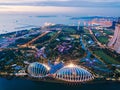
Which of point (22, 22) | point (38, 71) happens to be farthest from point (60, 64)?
point (22, 22)

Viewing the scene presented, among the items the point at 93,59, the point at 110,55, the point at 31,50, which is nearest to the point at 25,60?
the point at 31,50

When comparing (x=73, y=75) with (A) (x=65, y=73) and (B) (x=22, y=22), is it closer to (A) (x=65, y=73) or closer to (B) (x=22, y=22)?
(A) (x=65, y=73)

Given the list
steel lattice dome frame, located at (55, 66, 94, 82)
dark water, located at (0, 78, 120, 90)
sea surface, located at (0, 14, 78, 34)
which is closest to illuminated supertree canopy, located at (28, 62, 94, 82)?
steel lattice dome frame, located at (55, 66, 94, 82)

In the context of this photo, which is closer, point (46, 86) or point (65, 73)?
point (46, 86)

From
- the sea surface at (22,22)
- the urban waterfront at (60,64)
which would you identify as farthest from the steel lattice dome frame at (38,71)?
the sea surface at (22,22)

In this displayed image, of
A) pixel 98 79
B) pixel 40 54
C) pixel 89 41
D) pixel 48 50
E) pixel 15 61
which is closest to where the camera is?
pixel 98 79

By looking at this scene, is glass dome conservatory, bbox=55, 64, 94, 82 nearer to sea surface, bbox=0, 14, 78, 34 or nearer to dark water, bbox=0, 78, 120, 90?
dark water, bbox=0, 78, 120, 90

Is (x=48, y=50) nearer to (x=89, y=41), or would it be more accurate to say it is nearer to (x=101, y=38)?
(x=89, y=41)

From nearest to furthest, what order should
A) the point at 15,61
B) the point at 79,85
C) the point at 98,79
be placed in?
1. the point at 79,85
2. the point at 98,79
3. the point at 15,61

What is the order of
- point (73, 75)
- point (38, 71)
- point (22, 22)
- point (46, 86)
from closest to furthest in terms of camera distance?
point (46, 86)
point (73, 75)
point (38, 71)
point (22, 22)
